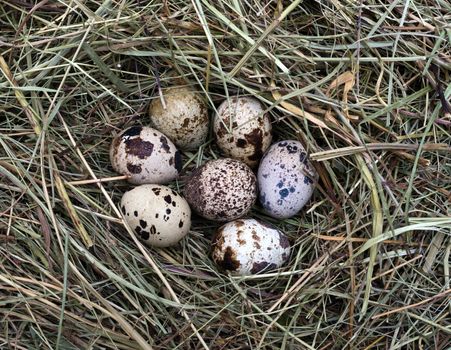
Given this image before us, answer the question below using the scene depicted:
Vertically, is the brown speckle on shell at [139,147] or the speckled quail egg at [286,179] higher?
the brown speckle on shell at [139,147]

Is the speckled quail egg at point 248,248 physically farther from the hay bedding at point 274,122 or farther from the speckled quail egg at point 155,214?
the speckled quail egg at point 155,214

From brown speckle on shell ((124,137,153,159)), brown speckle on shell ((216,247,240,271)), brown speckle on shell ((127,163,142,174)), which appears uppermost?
brown speckle on shell ((124,137,153,159))

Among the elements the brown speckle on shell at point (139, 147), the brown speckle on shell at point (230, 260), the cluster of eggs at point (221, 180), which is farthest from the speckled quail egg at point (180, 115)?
the brown speckle on shell at point (230, 260)

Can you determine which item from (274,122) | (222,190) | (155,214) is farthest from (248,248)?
(274,122)

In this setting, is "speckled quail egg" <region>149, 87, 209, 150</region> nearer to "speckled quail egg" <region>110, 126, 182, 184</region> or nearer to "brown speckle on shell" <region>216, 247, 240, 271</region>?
"speckled quail egg" <region>110, 126, 182, 184</region>

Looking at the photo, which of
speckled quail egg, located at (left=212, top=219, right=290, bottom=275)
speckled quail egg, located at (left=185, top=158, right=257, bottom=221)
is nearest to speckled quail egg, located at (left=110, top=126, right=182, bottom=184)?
speckled quail egg, located at (left=185, top=158, right=257, bottom=221)

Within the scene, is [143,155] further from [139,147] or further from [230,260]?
[230,260]
